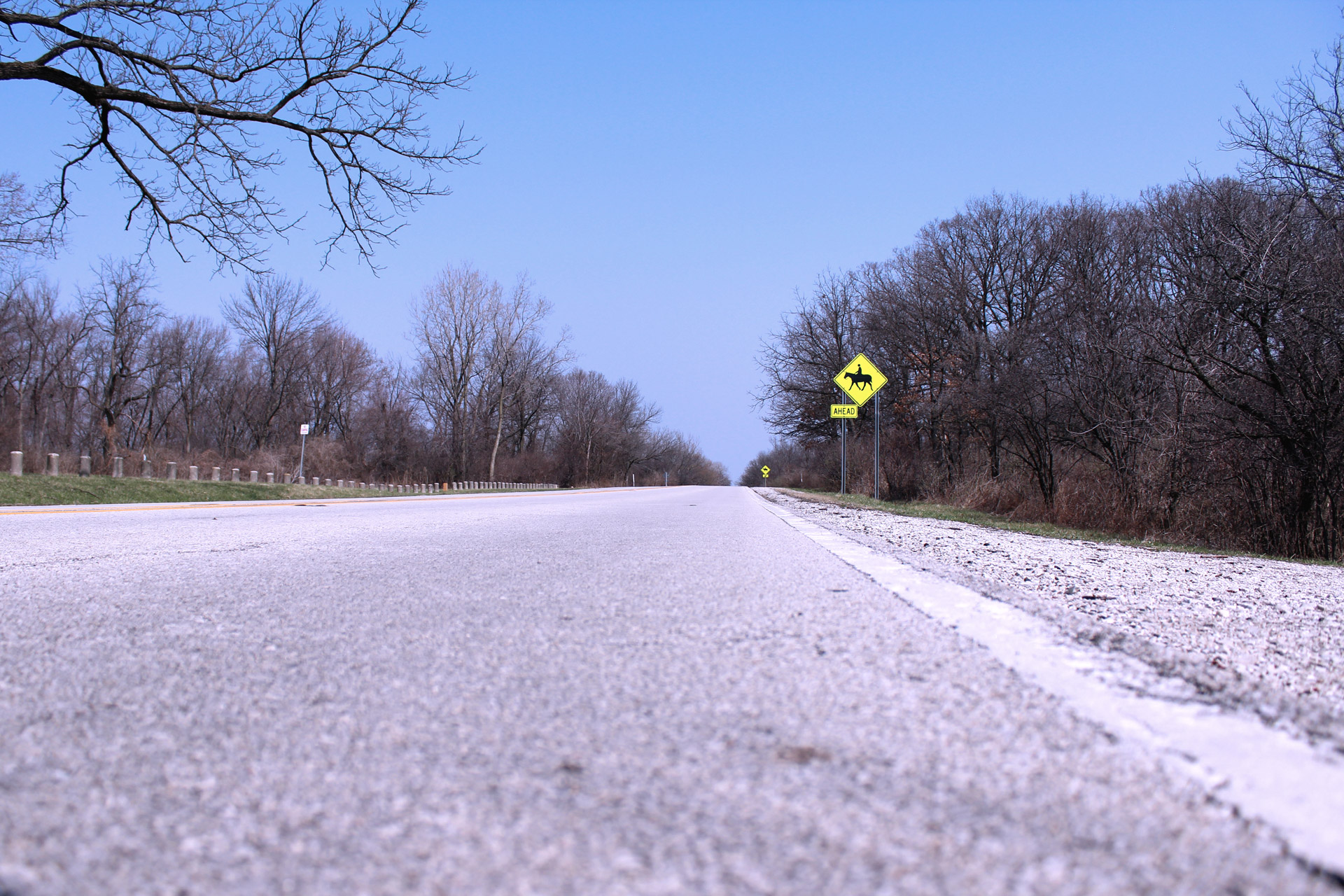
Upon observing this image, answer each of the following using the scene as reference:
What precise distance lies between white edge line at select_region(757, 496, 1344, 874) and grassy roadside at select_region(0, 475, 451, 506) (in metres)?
15.9

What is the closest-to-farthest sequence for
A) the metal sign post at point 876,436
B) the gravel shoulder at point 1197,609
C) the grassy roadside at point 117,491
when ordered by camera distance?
the gravel shoulder at point 1197,609
the grassy roadside at point 117,491
the metal sign post at point 876,436

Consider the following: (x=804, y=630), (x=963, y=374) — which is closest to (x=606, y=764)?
(x=804, y=630)

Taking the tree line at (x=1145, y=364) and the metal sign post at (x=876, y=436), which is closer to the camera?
the tree line at (x=1145, y=364)

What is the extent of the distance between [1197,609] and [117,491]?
18258mm

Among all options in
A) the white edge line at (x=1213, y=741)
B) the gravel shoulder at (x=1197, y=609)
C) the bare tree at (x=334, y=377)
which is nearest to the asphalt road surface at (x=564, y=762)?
the white edge line at (x=1213, y=741)

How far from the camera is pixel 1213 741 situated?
166 centimetres

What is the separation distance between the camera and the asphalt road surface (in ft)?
3.70

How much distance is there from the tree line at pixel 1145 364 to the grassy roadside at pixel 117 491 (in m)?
17.5

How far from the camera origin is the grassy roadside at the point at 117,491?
1373 centimetres

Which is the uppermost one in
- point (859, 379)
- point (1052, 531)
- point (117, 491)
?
point (859, 379)

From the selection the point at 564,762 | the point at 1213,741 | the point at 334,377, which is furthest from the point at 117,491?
the point at 334,377

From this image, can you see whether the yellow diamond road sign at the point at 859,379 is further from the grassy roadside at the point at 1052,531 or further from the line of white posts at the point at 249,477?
the line of white posts at the point at 249,477

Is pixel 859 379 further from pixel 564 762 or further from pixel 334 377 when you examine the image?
pixel 334 377

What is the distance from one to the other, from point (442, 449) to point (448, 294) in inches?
441
